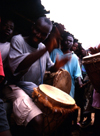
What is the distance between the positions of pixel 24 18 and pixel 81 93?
291 centimetres

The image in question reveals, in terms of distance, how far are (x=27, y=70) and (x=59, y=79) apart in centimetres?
64

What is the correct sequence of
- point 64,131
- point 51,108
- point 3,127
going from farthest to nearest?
point 64,131 → point 51,108 → point 3,127

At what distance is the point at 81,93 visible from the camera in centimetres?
392

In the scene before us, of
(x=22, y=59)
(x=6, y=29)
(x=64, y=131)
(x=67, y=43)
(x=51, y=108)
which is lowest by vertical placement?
(x=64, y=131)

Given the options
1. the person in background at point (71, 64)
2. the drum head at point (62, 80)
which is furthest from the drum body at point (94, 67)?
the person in background at point (71, 64)

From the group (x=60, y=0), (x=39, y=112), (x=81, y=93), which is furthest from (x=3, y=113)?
(x=81, y=93)

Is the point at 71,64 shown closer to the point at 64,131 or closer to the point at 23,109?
the point at 64,131

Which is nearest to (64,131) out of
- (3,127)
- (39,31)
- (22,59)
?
(3,127)

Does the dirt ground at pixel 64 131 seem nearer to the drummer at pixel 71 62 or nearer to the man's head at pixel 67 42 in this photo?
the drummer at pixel 71 62

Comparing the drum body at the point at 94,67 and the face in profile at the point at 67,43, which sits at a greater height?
the face in profile at the point at 67,43

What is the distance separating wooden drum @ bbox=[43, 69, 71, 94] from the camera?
6.89 ft

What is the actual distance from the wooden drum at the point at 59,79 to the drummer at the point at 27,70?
123 millimetres

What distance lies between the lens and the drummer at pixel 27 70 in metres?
1.42

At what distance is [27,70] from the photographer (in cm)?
177
